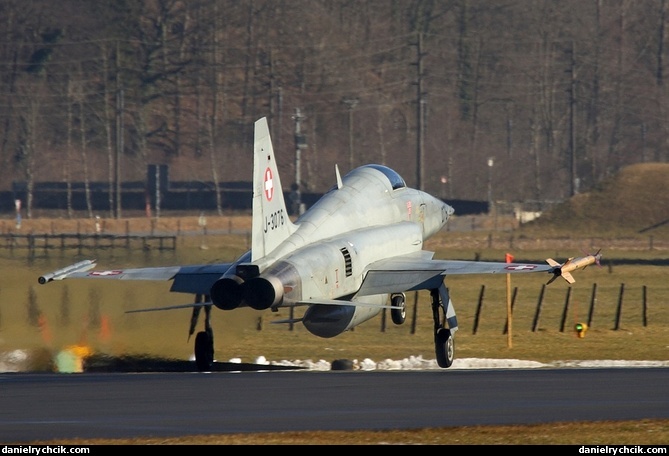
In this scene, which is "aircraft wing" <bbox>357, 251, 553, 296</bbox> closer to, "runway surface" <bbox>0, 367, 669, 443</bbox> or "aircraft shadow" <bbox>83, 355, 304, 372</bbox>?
"aircraft shadow" <bbox>83, 355, 304, 372</bbox>

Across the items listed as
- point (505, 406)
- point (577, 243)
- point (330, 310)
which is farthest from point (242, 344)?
point (577, 243)

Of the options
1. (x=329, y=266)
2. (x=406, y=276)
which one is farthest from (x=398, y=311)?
(x=329, y=266)

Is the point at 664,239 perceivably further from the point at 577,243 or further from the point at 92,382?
the point at 92,382

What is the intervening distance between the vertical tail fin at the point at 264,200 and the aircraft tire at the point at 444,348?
14.6ft

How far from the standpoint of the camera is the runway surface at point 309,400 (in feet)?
58.9

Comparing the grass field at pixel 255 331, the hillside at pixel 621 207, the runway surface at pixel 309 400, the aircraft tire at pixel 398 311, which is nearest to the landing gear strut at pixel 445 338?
the aircraft tire at pixel 398 311

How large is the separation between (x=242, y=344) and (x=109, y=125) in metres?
69.7

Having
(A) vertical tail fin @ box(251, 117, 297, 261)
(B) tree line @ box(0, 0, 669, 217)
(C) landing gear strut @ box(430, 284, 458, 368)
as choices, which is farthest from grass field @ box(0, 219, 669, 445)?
(B) tree line @ box(0, 0, 669, 217)

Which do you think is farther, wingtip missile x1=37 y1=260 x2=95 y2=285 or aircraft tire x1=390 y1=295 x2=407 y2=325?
aircraft tire x1=390 y1=295 x2=407 y2=325

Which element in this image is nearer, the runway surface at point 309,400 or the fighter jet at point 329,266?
the runway surface at point 309,400

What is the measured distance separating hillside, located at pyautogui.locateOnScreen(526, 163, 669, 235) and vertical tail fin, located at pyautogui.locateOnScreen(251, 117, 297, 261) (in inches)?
2326

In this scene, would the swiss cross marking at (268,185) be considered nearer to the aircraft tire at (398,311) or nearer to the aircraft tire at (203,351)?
the aircraft tire at (203,351)

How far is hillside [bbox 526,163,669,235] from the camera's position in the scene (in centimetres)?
8375

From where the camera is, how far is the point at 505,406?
19672 millimetres
